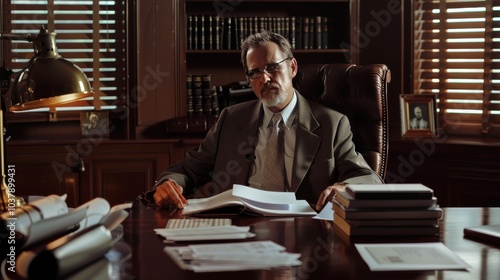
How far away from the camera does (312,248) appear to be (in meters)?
1.62

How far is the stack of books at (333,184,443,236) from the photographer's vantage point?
5.77ft

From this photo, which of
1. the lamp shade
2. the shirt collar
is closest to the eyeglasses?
the shirt collar

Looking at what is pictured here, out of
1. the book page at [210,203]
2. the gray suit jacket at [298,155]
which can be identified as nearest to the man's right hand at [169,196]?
the book page at [210,203]

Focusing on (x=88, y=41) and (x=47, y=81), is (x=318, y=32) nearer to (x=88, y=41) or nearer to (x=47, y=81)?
(x=88, y=41)

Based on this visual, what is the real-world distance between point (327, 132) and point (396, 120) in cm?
152

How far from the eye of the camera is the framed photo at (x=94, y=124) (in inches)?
156

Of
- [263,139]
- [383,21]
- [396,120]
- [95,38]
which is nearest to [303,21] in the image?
[383,21]

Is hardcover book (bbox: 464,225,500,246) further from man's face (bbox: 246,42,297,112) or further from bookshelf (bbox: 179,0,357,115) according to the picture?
bookshelf (bbox: 179,0,357,115)

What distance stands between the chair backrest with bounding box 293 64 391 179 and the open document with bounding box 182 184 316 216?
67 cm

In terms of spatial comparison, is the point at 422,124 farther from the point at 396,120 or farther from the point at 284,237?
the point at 284,237

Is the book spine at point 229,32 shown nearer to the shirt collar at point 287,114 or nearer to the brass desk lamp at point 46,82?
the shirt collar at point 287,114

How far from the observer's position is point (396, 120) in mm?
4113

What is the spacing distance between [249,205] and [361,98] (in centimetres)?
94

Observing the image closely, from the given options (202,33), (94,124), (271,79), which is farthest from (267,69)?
(94,124)
